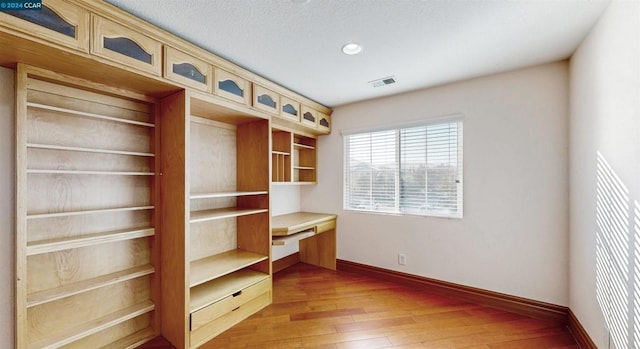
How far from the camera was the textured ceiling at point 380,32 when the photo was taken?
5.05 feet

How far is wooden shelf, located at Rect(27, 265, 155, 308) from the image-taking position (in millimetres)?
1524

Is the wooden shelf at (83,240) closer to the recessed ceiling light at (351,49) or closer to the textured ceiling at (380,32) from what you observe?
the textured ceiling at (380,32)

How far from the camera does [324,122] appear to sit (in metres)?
3.57

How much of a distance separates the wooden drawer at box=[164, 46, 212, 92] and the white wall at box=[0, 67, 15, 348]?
33.5 inches

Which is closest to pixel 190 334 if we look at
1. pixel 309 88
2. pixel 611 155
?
pixel 309 88

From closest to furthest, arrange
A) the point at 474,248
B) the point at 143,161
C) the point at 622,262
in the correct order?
the point at 622,262 → the point at 143,161 → the point at 474,248

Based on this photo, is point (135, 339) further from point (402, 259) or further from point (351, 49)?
point (351, 49)

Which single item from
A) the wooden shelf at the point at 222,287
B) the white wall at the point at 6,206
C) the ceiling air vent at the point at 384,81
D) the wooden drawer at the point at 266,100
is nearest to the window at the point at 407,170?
the ceiling air vent at the point at 384,81

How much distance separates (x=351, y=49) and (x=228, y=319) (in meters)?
2.51

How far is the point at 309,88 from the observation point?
2.91 m

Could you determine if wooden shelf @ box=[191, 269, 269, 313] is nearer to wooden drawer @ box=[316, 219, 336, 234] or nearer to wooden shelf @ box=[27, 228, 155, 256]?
wooden shelf @ box=[27, 228, 155, 256]

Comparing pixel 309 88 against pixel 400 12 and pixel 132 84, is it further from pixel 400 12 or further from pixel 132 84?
pixel 132 84

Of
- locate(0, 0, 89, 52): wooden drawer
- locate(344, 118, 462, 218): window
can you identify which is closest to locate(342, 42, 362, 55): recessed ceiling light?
locate(344, 118, 462, 218): window

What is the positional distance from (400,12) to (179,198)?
2012 mm
